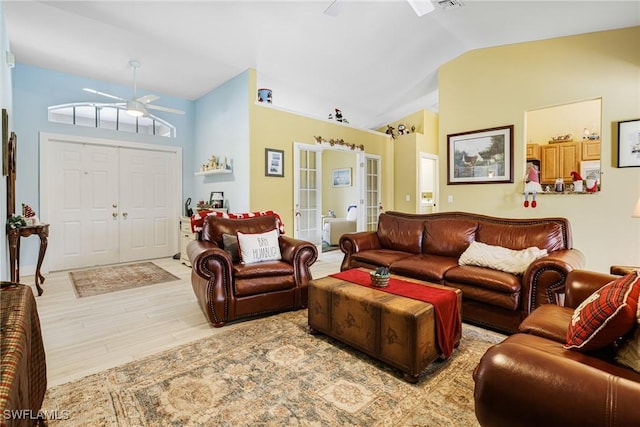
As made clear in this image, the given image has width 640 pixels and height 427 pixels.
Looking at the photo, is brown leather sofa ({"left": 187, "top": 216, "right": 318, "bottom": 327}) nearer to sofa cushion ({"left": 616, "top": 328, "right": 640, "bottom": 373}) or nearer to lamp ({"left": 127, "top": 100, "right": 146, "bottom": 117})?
lamp ({"left": 127, "top": 100, "right": 146, "bottom": 117})

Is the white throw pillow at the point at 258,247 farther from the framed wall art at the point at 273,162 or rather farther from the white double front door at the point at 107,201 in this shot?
the white double front door at the point at 107,201

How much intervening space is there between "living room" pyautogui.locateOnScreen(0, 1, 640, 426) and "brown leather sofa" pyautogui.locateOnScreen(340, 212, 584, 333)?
132cm

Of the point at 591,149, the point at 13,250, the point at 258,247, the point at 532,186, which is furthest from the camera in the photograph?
the point at 591,149

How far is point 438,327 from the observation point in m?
2.03

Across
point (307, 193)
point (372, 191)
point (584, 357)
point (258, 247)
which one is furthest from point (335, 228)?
point (584, 357)

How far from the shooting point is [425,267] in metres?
3.01

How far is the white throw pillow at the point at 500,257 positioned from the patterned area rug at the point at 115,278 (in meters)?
3.76

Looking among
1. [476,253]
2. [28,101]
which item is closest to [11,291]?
[476,253]

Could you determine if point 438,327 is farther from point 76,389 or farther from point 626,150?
point 626,150

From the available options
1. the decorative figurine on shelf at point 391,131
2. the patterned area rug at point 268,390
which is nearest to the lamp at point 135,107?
the patterned area rug at point 268,390

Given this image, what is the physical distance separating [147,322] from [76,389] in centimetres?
104

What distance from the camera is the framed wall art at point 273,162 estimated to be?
4.88m

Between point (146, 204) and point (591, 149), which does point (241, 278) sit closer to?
point (146, 204)

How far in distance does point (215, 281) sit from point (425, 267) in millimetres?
1965
